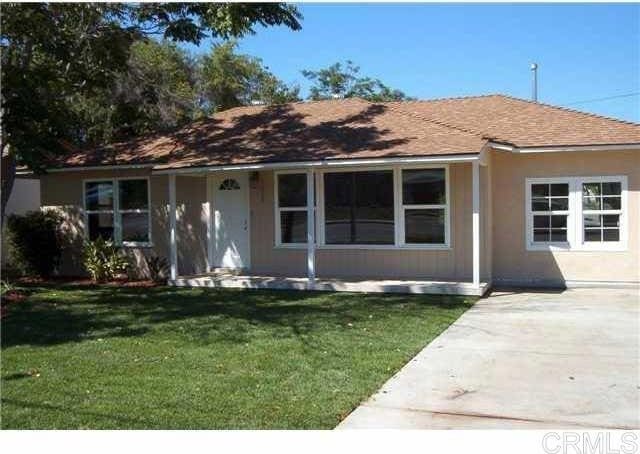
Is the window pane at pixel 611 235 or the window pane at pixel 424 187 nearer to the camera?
the window pane at pixel 611 235

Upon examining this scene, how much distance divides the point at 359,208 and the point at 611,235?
5115mm

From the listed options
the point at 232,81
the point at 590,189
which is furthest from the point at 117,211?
the point at 232,81

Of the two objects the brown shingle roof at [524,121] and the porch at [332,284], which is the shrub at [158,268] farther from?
the brown shingle roof at [524,121]

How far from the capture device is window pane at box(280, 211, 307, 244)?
590 inches

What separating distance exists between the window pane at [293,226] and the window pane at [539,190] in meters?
4.83

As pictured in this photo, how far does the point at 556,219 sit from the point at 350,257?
433 centimetres

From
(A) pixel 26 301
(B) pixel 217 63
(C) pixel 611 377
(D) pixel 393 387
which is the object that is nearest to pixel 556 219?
(C) pixel 611 377

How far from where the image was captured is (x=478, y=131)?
48.0 feet

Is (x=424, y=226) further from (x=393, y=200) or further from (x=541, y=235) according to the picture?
(x=541, y=235)

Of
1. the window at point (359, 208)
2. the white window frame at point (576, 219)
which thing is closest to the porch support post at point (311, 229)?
the window at point (359, 208)

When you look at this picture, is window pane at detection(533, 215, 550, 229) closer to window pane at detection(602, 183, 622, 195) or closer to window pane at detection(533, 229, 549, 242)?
window pane at detection(533, 229, 549, 242)

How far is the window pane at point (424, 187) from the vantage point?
13.8 metres

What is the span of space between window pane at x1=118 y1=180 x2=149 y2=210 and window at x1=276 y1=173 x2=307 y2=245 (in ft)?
11.3

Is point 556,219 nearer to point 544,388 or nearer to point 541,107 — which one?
point 541,107
